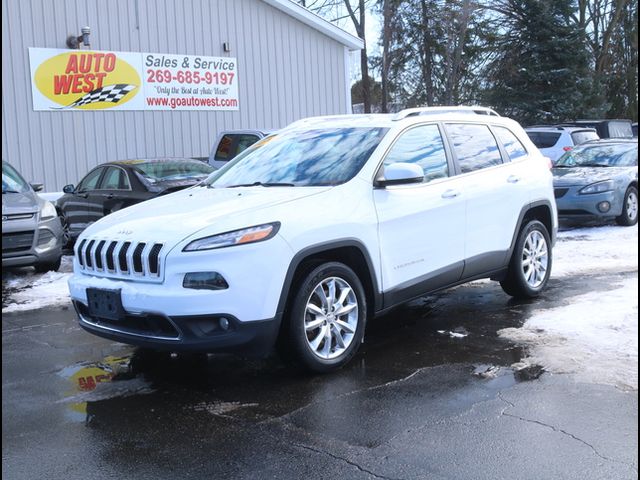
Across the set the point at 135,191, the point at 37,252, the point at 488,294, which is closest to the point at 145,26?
the point at 135,191

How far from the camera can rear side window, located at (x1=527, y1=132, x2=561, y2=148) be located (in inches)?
770

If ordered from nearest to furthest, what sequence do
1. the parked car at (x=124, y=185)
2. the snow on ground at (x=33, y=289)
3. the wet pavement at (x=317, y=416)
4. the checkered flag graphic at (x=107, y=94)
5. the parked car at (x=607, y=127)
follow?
the wet pavement at (x=317, y=416), the snow on ground at (x=33, y=289), the parked car at (x=124, y=185), the checkered flag graphic at (x=107, y=94), the parked car at (x=607, y=127)

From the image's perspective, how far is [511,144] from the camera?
23.2 ft

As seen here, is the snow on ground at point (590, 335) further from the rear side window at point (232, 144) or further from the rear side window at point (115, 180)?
the rear side window at point (232, 144)

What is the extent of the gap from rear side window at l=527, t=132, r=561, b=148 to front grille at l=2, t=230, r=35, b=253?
13843mm

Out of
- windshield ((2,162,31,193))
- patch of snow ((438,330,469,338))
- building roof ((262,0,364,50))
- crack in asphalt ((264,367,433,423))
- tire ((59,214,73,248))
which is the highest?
building roof ((262,0,364,50))

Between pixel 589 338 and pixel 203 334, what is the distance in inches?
116

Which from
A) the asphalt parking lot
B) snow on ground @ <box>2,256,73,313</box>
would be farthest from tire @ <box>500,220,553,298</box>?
snow on ground @ <box>2,256,73,313</box>

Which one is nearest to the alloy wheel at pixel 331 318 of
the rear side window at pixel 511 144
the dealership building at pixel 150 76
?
the rear side window at pixel 511 144

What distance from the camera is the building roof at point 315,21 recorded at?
62.1 feet

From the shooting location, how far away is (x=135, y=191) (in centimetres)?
1108

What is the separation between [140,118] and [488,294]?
465 inches

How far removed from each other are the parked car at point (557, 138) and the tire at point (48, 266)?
42.8ft

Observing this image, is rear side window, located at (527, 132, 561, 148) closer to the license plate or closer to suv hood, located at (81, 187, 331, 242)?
suv hood, located at (81, 187, 331, 242)
